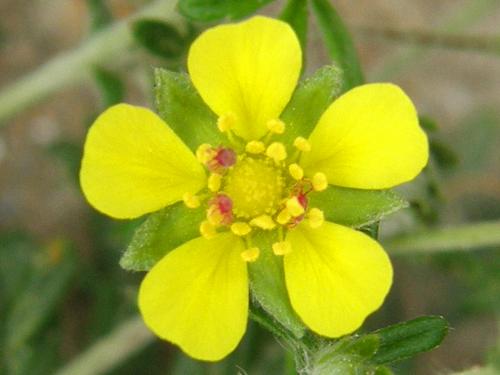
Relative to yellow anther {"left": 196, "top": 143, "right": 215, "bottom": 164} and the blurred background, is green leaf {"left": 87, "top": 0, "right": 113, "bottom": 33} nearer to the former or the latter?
the blurred background

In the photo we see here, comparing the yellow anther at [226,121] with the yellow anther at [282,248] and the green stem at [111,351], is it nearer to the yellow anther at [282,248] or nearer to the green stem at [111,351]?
the yellow anther at [282,248]

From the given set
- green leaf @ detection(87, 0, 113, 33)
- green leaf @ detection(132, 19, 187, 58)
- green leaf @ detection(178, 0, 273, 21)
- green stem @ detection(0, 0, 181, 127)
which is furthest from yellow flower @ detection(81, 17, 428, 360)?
green leaf @ detection(87, 0, 113, 33)

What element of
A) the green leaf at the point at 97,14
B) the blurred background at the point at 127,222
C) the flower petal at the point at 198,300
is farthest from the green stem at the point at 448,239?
the green leaf at the point at 97,14

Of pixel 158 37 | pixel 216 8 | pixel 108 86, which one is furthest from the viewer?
pixel 108 86

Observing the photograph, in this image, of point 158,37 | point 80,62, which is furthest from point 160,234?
point 80,62

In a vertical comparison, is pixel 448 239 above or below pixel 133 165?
below

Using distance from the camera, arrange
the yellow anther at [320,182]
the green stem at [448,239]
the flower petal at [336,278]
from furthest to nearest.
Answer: the green stem at [448,239] < the yellow anther at [320,182] < the flower petal at [336,278]

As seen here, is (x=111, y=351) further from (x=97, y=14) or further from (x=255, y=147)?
(x=255, y=147)

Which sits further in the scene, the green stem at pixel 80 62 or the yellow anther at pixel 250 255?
the green stem at pixel 80 62
